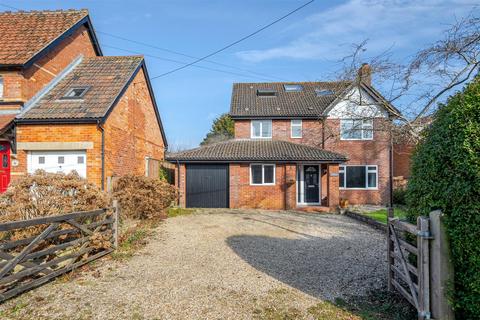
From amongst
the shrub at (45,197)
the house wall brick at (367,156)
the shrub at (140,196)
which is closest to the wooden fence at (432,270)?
the shrub at (45,197)

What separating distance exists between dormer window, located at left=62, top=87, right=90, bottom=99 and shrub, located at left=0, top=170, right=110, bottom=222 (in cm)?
700

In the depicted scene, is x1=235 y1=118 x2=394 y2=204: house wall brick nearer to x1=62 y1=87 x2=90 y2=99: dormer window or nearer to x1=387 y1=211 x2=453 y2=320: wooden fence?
x1=62 y1=87 x2=90 y2=99: dormer window

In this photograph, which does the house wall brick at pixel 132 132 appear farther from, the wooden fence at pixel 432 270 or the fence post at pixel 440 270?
the fence post at pixel 440 270

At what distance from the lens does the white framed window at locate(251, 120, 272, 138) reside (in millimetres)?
19734

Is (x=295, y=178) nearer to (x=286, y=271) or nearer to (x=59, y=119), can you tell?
(x=286, y=271)

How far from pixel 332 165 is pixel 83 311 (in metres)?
14.1

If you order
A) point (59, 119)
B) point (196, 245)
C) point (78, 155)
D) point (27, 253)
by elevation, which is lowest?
point (196, 245)

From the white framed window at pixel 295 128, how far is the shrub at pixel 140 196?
32.6 ft

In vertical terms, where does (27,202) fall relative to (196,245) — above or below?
above

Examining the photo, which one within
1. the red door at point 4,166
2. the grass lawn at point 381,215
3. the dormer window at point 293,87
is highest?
the dormer window at point 293,87

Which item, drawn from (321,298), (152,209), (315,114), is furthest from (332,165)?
(321,298)

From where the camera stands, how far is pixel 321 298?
16.1 ft

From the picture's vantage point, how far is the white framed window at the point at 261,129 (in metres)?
19.7

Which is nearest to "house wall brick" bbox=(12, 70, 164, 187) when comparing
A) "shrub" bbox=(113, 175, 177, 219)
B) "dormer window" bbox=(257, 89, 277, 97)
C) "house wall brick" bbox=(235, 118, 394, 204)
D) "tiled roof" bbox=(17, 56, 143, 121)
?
"tiled roof" bbox=(17, 56, 143, 121)
